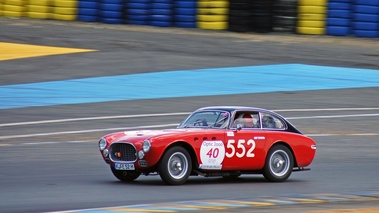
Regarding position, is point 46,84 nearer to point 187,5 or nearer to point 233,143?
point 187,5

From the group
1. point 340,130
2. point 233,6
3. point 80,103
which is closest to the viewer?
point 340,130

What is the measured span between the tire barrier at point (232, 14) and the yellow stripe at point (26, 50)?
160 inches

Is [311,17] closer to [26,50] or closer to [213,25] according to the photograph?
[213,25]

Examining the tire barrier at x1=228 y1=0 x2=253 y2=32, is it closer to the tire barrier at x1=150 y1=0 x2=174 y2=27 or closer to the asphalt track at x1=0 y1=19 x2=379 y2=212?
the asphalt track at x1=0 y1=19 x2=379 y2=212

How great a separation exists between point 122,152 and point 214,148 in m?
1.20

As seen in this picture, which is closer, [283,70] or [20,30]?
[283,70]

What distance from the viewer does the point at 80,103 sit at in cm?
2036

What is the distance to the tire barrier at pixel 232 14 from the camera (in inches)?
1089

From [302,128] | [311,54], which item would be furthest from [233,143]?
[311,54]

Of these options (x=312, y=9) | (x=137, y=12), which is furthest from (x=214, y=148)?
(x=137, y=12)

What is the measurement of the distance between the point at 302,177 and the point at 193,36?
17478 millimetres

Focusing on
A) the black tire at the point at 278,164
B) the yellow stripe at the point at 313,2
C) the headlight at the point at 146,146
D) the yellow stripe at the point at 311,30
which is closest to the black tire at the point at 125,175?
the headlight at the point at 146,146

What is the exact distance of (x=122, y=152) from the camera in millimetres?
10516

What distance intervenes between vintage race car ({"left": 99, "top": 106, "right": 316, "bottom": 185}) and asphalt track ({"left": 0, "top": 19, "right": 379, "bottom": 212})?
0.24 meters
